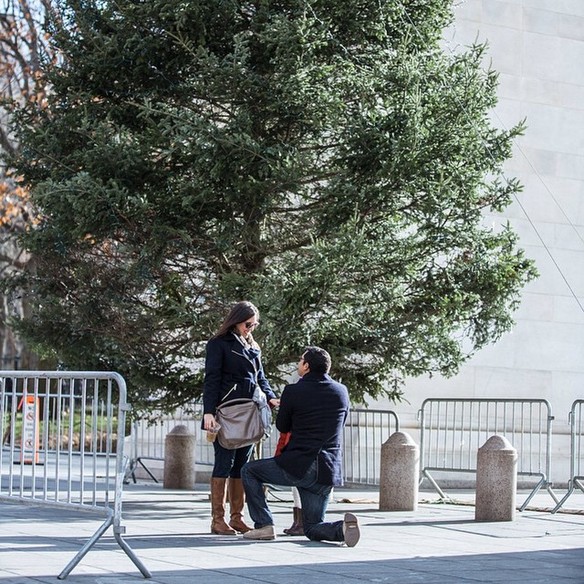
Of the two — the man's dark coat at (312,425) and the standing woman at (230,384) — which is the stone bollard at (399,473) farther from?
the man's dark coat at (312,425)

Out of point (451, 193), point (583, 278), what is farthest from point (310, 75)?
point (583, 278)

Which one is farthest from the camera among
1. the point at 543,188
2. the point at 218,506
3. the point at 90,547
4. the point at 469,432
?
the point at 543,188

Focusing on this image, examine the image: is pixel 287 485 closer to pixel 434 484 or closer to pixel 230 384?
pixel 230 384

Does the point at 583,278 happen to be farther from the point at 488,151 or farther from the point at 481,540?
the point at 481,540

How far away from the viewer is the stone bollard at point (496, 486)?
40.8ft

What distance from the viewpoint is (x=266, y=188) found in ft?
39.6

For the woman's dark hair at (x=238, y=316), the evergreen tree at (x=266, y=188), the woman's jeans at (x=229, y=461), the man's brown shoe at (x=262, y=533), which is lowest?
the man's brown shoe at (x=262, y=533)

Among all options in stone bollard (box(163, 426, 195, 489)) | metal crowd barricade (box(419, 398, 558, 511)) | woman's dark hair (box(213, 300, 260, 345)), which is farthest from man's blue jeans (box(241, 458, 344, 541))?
stone bollard (box(163, 426, 195, 489))

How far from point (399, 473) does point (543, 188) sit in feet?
27.4

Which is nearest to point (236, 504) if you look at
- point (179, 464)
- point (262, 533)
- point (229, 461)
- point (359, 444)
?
point (229, 461)

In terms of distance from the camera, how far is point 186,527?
10852 mm

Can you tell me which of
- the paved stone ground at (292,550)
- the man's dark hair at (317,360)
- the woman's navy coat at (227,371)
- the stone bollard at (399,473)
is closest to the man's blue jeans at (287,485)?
the paved stone ground at (292,550)

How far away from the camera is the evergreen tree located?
11906mm

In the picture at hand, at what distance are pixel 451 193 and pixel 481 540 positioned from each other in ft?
11.6
